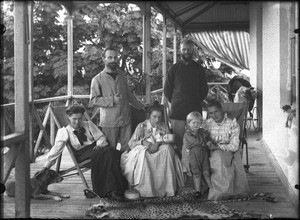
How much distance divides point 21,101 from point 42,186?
134 centimetres

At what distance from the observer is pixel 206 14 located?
38.2 ft

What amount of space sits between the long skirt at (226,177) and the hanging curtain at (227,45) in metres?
9.61

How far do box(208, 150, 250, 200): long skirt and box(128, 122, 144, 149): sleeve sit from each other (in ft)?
2.42

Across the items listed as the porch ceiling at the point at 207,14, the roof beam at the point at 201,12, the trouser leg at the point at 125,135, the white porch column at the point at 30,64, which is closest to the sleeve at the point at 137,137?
the trouser leg at the point at 125,135

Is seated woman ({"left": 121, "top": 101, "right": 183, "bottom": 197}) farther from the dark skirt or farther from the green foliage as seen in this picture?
the green foliage

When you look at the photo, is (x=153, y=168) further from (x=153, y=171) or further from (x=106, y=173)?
(x=106, y=173)

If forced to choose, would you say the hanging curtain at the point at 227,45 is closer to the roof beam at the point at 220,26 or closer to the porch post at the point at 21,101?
the roof beam at the point at 220,26

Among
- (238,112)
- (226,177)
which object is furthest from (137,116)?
(226,177)

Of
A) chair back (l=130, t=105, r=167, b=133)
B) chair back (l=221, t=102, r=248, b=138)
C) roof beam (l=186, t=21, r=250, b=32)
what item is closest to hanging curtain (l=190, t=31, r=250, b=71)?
roof beam (l=186, t=21, r=250, b=32)

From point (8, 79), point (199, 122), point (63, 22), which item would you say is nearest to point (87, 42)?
point (63, 22)

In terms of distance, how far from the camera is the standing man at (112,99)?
471cm

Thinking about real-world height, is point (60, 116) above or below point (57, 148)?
above

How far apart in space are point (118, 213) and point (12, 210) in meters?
0.92

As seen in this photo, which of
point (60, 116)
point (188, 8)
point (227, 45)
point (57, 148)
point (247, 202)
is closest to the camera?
point (247, 202)
